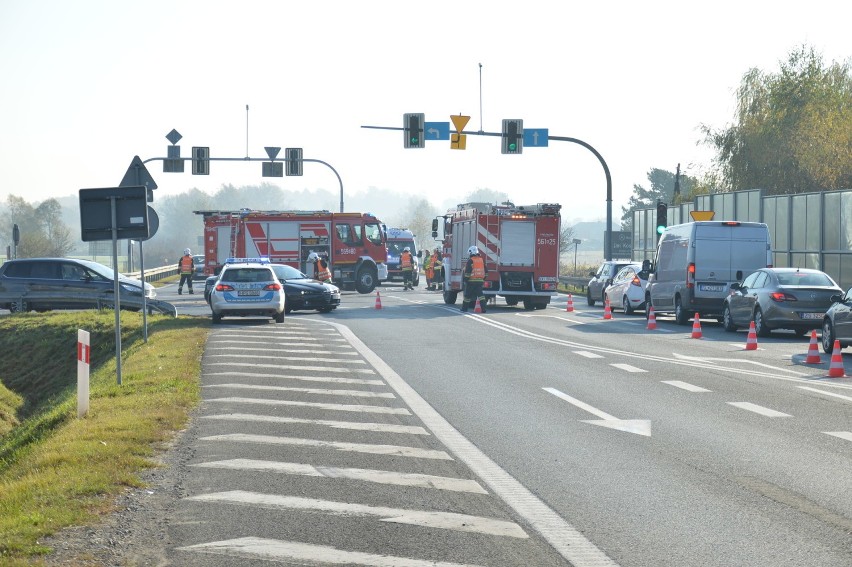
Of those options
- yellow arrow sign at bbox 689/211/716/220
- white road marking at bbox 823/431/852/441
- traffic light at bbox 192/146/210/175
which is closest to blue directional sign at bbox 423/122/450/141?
yellow arrow sign at bbox 689/211/716/220

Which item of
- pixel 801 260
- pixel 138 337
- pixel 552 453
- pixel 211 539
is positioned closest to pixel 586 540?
pixel 211 539

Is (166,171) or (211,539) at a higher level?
(166,171)

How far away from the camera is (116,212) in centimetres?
1457

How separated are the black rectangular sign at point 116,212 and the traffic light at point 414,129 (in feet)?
80.8

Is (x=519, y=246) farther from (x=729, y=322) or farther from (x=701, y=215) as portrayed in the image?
(x=729, y=322)

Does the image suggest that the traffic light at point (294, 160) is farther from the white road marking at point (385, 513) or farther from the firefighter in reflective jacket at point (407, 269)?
the white road marking at point (385, 513)

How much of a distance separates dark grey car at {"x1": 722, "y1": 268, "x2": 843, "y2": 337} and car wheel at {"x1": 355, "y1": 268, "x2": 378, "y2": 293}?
25.3 metres

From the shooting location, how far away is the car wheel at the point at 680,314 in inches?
1164

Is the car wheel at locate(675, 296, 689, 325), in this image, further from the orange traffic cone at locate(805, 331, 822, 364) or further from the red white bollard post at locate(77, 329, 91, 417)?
the red white bollard post at locate(77, 329, 91, 417)

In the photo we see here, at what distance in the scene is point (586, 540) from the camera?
265 inches

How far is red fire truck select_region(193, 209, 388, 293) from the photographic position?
154 ft

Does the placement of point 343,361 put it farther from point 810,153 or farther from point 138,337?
point 810,153

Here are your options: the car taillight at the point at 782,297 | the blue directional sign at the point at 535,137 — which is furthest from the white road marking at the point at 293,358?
the blue directional sign at the point at 535,137

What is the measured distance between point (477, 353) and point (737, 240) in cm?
1084
